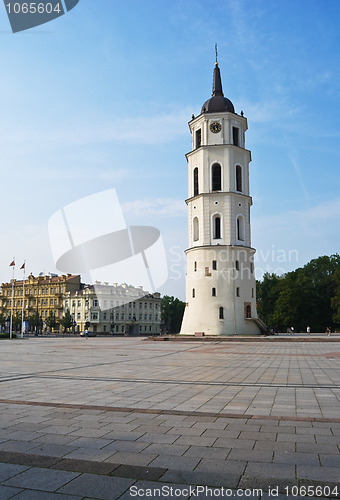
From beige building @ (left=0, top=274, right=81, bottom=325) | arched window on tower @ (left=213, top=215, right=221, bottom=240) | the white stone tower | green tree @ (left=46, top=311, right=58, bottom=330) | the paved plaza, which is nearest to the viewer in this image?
the paved plaza

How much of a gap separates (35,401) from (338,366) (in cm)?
1146

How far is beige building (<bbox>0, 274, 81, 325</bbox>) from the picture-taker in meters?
108

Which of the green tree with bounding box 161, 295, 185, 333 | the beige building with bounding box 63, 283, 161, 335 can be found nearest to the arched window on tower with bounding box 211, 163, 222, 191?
the beige building with bounding box 63, 283, 161, 335

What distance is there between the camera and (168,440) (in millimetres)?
5594

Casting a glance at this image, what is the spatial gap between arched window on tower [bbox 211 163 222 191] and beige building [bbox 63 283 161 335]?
56.3 meters

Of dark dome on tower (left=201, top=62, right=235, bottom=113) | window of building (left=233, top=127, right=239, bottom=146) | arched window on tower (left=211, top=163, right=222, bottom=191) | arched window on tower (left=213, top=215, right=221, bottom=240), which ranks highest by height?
dark dome on tower (left=201, top=62, right=235, bottom=113)

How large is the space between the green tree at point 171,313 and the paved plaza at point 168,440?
4764 inches

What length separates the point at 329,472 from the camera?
4352mm

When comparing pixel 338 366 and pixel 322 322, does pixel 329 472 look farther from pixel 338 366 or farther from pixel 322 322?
pixel 322 322

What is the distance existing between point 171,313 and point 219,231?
86545mm

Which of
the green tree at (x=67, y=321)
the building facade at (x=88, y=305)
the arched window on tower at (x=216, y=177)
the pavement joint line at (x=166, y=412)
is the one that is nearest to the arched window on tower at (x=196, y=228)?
the arched window on tower at (x=216, y=177)

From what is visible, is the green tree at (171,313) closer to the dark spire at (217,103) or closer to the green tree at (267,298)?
the green tree at (267,298)

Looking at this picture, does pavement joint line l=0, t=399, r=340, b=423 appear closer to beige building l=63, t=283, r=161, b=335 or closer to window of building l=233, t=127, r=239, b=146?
window of building l=233, t=127, r=239, b=146

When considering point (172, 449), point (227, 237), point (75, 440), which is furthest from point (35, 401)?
point (227, 237)
